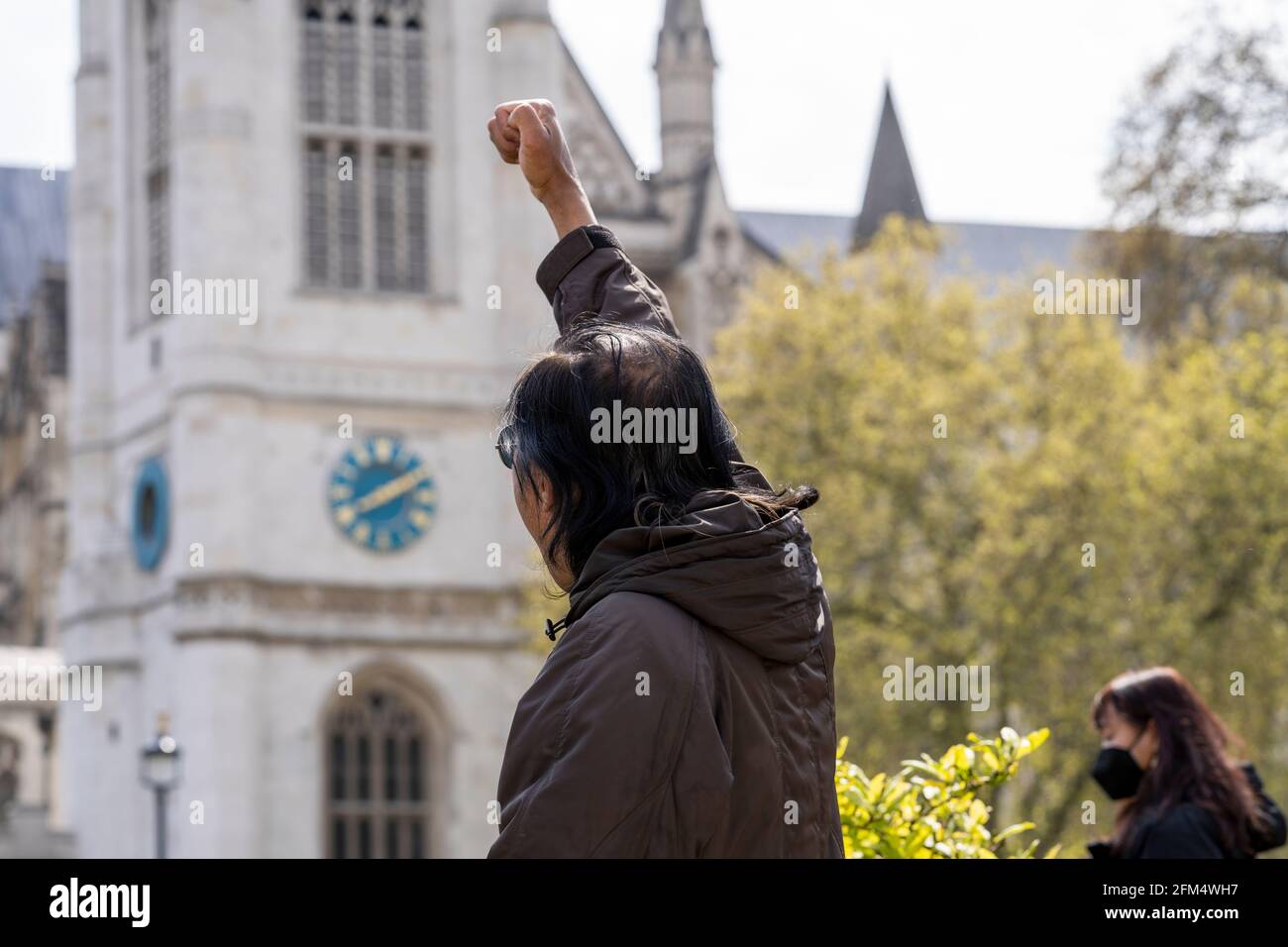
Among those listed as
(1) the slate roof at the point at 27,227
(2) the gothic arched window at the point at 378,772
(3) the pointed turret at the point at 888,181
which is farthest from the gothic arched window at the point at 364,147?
Result: (1) the slate roof at the point at 27,227

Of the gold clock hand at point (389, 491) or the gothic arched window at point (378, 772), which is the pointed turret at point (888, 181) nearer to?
the gold clock hand at point (389, 491)

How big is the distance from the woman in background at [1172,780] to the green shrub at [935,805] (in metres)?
0.41

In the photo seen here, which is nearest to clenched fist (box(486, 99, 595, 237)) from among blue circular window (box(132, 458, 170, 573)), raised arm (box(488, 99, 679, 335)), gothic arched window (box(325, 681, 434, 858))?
raised arm (box(488, 99, 679, 335))

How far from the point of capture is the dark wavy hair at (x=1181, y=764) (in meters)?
5.40

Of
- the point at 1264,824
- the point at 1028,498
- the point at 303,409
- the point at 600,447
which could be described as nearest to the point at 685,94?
the point at 303,409

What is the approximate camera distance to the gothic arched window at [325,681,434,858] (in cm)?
3341

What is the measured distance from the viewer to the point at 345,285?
34.8 metres

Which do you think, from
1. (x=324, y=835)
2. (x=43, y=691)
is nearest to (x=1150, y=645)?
(x=324, y=835)

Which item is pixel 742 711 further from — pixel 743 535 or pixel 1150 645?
pixel 1150 645

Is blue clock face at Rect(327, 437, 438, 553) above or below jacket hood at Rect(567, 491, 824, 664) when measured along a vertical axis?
above

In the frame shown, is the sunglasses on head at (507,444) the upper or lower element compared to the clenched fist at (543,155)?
lower

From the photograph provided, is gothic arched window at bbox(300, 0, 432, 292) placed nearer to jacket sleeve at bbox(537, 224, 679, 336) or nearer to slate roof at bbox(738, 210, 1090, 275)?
slate roof at bbox(738, 210, 1090, 275)
